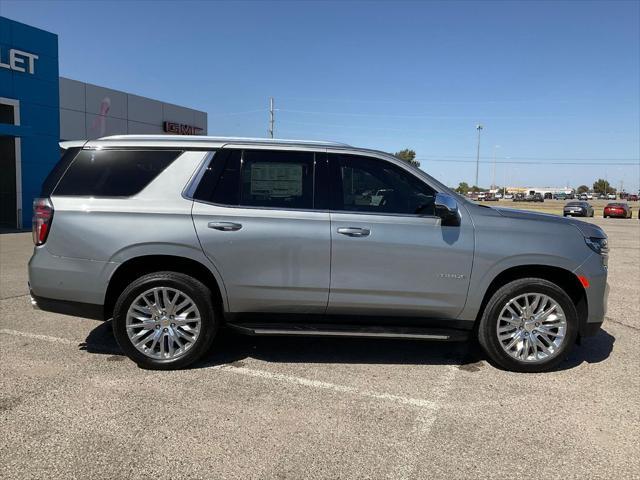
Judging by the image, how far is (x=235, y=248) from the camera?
421 centimetres

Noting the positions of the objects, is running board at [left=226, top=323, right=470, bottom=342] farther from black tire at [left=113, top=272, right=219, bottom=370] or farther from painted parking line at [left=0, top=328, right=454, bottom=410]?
painted parking line at [left=0, top=328, right=454, bottom=410]

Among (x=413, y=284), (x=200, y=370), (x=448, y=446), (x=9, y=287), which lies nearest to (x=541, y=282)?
(x=413, y=284)

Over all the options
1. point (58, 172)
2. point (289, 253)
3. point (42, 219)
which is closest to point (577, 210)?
point (289, 253)

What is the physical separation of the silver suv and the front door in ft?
0.04

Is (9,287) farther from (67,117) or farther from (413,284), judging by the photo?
(67,117)

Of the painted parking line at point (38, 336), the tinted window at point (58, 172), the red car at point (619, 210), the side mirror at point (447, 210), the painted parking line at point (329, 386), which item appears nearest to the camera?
the painted parking line at point (329, 386)

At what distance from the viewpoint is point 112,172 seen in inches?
172

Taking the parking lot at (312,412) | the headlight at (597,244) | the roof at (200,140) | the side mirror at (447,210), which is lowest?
the parking lot at (312,412)

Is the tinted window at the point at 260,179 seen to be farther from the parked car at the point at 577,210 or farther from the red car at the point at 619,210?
the red car at the point at 619,210

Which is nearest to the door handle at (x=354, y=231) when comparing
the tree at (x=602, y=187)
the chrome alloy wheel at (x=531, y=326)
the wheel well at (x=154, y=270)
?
the wheel well at (x=154, y=270)

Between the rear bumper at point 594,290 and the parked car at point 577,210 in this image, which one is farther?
the parked car at point 577,210

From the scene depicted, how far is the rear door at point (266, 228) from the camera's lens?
4207 mm

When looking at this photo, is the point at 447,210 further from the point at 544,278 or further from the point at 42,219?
the point at 42,219

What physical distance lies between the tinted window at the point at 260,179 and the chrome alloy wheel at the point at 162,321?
0.93 meters
